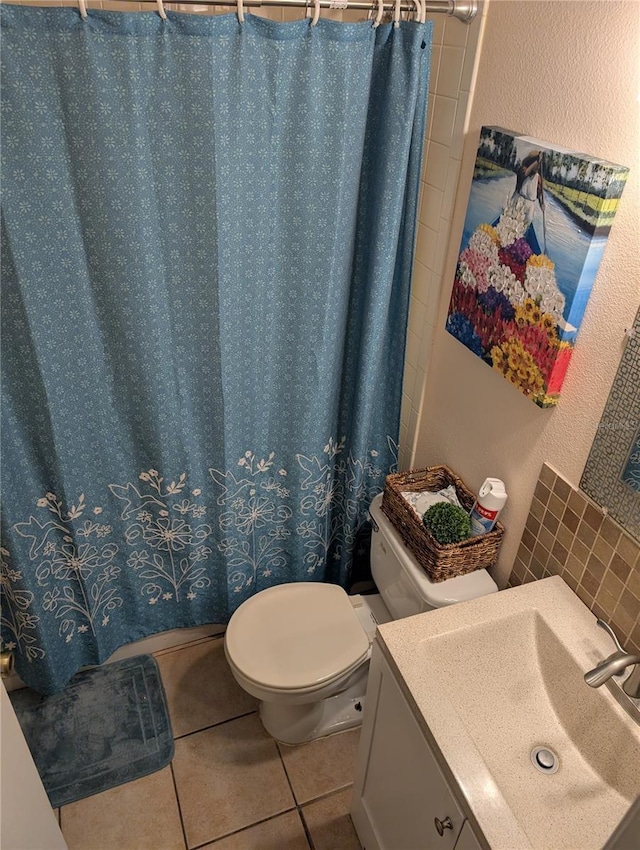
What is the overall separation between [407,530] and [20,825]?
1.10 metres

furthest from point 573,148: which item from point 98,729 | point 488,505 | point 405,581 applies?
point 98,729

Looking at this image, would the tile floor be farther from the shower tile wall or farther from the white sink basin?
the shower tile wall

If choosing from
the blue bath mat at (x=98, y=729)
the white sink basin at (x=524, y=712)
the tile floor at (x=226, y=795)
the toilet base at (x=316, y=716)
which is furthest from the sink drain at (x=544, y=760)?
the blue bath mat at (x=98, y=729)

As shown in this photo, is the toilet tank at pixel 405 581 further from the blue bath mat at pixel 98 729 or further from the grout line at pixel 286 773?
the blue bath mat at pixel 98 729

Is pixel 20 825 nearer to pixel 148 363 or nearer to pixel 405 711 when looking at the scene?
pixel 405 711

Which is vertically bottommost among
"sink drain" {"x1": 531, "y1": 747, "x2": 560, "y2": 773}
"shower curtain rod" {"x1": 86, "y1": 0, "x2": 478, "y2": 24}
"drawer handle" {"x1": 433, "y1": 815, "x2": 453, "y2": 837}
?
"drawer handle" {"x1": 433, "y1": 815, "x2": 453, "y2": 837}

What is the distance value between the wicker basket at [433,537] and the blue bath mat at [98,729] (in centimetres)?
105

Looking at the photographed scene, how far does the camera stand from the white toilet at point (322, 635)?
173 centimetres

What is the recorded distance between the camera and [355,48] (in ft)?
4.70

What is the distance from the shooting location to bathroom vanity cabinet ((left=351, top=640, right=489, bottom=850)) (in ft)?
4.00

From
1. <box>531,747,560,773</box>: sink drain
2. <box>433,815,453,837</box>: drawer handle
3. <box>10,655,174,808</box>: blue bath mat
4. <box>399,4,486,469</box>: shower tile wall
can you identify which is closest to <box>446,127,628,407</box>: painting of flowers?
<box>399,4,486,469</box>: shower tile wall

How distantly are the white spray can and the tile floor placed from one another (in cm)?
90

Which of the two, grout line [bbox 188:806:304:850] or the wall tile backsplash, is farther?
grout line [bbox 188:806:304:850]

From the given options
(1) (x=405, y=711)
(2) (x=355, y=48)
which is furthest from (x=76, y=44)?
(1) (x=405, y=711)
